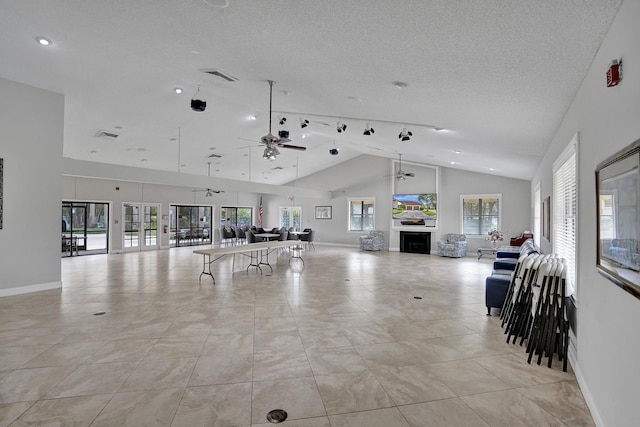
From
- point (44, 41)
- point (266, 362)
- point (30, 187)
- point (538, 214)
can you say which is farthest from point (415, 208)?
point (44, 41)

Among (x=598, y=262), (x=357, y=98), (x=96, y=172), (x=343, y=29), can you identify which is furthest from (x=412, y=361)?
(x=96, y=172)

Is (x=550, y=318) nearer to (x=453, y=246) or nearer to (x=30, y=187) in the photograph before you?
(x=30, y=187)

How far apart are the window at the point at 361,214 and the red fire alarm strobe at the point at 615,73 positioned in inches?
452

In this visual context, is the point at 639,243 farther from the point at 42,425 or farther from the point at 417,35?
the point at 42,425

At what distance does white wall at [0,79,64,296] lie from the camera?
17.2 feet

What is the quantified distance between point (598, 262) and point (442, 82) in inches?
84.0

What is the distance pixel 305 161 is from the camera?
42.0 feet

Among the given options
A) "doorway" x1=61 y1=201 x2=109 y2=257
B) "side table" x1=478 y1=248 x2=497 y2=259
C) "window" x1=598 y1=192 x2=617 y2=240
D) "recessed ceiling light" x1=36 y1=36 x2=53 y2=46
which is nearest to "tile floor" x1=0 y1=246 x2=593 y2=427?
"window" x1=598 y1=192 x2=617 y2=240

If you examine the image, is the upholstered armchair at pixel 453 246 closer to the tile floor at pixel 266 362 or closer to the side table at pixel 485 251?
the side table at pixel 485 251

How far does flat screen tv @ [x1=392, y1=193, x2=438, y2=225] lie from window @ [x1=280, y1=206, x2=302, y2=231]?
4.95m

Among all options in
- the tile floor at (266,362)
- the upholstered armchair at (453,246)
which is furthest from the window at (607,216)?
the upholstered armchair at (453,246)

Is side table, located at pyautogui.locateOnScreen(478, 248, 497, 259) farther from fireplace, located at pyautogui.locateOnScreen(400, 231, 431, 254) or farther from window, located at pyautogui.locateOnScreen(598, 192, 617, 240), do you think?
window, located at pyautogui.locateOnScreen(598, 192, 617, 240)

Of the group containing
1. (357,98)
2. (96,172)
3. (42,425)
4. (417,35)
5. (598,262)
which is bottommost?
(42,425)

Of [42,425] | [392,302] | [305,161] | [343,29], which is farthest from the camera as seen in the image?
[305,161]
